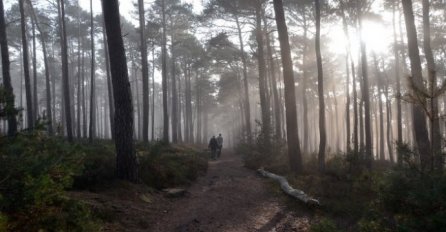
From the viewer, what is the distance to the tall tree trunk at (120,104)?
1020 cm

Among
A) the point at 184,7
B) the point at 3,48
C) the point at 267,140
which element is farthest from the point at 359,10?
the point at 3,48

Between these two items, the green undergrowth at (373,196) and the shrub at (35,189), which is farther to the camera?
the green undergrowth at (373,196)

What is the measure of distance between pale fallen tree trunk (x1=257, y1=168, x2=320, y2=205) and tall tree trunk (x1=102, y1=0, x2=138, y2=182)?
4.54m

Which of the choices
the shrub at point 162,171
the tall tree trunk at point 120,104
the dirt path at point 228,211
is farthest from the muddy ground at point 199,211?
the tall tree trunk at point 120,104

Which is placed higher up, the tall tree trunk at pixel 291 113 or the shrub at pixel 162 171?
the tall tree trunk at pixel 291 113

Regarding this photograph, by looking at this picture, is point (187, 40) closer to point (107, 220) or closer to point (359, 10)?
point (359, 10)

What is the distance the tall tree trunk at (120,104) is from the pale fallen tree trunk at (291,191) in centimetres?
454

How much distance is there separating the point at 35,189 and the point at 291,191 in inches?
302

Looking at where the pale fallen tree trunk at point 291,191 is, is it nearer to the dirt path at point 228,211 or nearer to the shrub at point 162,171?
the dirt path at point 228,211

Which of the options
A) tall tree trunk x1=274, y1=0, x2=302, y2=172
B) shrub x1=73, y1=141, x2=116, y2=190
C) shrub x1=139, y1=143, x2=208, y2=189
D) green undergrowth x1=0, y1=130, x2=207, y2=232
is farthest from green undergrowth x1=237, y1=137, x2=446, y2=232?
shrub x1=73, y1=141, x2=116, y2=190

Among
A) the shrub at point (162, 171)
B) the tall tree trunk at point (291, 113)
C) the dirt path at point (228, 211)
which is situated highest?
the tall tree trunk at point (291, 113)

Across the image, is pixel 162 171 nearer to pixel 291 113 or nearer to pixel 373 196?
pixel 291 113

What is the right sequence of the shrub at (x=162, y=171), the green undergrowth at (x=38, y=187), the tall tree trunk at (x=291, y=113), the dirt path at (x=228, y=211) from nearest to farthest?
the green undergrowth at (x=38, y=187) → the dirt path at (x=228, y=211) → the shrub at (x=162, y=171) → the tall tree trunk at (x=291, y=113)

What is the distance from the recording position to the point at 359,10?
20.5 meters
